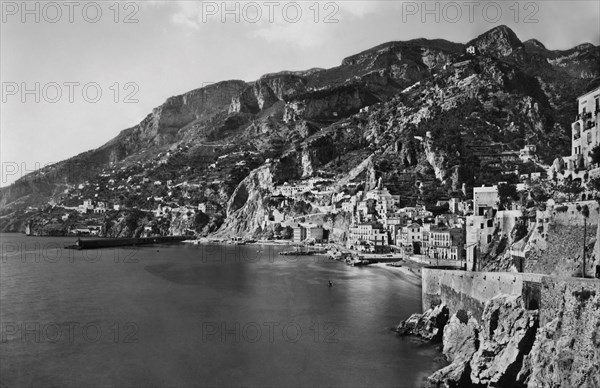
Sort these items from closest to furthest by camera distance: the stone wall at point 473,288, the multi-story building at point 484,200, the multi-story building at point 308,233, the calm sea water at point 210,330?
the stone wall at point 473,288 < the calm sea water at point 210,330 < the multi-story building at point 484,200 < the multi-story building at point 308,233

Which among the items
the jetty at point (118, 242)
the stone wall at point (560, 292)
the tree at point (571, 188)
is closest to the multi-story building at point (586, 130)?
the tree at point (571, 188)

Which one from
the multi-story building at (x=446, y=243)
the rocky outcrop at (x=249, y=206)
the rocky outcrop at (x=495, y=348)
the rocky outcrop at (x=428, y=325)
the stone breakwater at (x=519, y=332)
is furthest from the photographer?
the rocky outcrop at (x=249, y=206)

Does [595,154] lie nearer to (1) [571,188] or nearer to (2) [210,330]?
(1) [571,188]

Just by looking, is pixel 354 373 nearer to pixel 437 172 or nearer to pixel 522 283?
pixel 522 283

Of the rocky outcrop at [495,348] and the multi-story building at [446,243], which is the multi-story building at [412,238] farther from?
the rocky outcrop at [495,348]

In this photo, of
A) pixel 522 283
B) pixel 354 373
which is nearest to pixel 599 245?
pixel 522 283

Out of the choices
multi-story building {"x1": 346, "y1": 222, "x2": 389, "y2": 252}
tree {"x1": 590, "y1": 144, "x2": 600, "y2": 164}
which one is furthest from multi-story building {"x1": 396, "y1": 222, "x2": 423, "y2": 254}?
tree {"x1": 590, "y1": 144, "x2": 600, "y2": 164}
